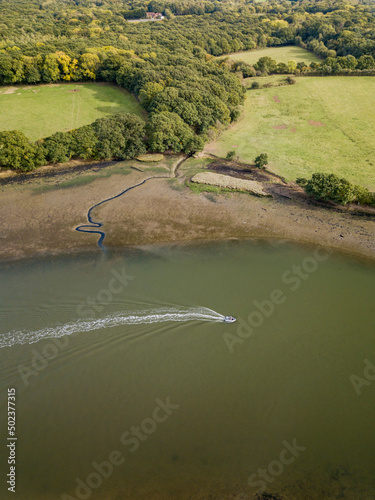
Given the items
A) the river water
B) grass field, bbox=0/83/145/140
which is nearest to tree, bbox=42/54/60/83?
grass field, bbox=0/83/145/140

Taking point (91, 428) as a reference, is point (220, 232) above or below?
above

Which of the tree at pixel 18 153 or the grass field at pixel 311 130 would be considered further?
the grass field at pixel 311 130

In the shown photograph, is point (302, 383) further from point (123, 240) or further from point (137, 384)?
point (123, 240)

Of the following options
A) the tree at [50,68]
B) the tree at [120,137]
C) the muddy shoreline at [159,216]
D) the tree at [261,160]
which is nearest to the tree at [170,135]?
the tree at [120,137]

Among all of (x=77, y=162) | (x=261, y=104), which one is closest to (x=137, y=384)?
(x=77, y=162)

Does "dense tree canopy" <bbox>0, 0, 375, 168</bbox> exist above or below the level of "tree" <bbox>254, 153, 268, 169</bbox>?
above

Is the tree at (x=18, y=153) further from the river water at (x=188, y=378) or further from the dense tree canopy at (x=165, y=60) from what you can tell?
the river water at (x=188, y=378)

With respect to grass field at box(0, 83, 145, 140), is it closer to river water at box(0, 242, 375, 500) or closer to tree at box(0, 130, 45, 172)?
tree at box(0, 130, 45, 172)
